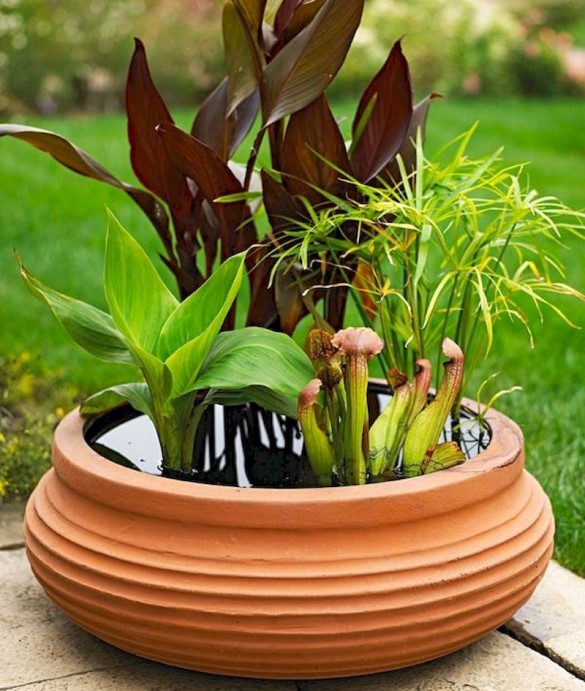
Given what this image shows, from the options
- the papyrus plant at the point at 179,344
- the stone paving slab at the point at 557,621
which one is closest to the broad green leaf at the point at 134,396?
the papyrus plant at the point at 179,344

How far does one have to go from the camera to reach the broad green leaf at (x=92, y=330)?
193 cm

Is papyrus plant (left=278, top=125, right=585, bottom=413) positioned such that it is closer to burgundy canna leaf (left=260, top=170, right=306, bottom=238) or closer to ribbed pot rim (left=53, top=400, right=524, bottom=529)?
burgundy canna leaf (left=260, top=170, right=306, bottom=238)

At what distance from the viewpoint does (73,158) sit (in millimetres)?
1978

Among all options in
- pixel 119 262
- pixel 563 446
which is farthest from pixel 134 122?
pixel 563 446

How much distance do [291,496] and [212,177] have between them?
2.08 ft

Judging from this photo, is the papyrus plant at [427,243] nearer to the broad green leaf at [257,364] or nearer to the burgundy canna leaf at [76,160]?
the broad green leaf at [257,364]

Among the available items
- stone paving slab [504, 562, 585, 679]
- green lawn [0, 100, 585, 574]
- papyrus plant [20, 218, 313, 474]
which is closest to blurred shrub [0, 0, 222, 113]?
green lawn [0, 100, 585, 574]

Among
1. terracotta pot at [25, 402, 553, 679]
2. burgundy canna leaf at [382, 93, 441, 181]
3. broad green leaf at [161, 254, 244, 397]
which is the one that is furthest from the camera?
burgundy canna leaf at [382, 93, 441, 181]

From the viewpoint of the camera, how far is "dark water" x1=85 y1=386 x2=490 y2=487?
6.40 feet

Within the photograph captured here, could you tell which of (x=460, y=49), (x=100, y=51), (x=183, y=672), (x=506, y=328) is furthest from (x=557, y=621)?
(x=460, y=49)

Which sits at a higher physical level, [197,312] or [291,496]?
[197,312]

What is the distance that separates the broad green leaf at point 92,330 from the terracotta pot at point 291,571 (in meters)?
0.27

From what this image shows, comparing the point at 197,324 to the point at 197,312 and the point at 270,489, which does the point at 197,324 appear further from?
the point at 270,489

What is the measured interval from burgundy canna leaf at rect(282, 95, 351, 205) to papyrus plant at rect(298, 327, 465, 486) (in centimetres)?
35
